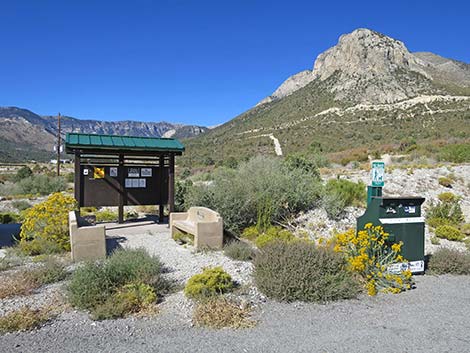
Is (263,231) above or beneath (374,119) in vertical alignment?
beneath

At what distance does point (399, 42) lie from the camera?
3356 inches

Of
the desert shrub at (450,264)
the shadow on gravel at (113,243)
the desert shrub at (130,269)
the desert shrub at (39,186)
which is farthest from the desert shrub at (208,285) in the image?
the desert shrub at (39,186)

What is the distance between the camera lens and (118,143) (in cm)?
1095

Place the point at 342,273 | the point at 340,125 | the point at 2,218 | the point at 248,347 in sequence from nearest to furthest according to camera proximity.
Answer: the point at 248,347
the point at 342,273
the point at 2,218
the point at 340,125

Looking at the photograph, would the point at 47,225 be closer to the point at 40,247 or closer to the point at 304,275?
the point at 40,247

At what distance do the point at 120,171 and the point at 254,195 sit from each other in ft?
13.0

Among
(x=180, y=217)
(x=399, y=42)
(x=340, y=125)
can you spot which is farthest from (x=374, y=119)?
(x=180, y=217)

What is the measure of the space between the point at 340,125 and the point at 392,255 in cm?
5379

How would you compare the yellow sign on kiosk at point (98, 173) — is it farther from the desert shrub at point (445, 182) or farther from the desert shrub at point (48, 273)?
the desert shrub at point (445, 182)

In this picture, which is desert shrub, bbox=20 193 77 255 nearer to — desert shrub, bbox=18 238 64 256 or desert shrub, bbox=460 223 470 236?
desert shrub, bbox=18 238 64 256

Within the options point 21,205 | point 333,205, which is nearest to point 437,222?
point 333,205

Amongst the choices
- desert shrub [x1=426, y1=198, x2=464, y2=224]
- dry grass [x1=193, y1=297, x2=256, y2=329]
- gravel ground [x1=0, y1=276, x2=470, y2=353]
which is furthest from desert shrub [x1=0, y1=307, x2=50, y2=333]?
desert shrub [x1=426, y1=198, x2=464, y2=224]

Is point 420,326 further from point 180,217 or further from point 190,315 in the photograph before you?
point 180,217

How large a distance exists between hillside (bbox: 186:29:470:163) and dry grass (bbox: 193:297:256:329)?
38.3 meters
